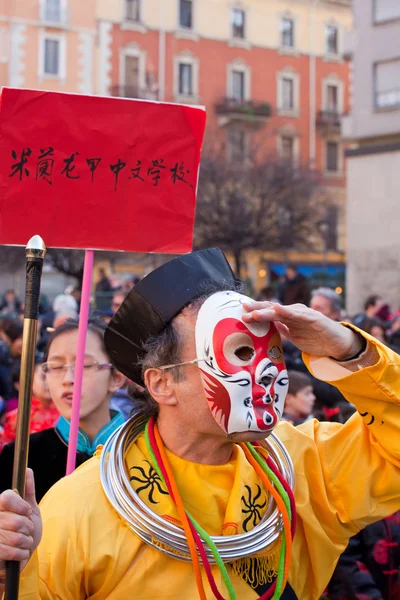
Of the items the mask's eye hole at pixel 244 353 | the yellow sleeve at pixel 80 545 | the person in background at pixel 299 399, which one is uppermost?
the mask's eye hole at pixel 244 353

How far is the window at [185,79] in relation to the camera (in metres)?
35.0

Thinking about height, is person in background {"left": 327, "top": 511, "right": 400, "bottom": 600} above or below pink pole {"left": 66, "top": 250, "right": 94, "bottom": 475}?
below

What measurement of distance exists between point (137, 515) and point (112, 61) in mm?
33556

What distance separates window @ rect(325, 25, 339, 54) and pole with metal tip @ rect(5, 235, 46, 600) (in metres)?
38.8

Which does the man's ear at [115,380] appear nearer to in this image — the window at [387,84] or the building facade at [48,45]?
the window at [387,84]

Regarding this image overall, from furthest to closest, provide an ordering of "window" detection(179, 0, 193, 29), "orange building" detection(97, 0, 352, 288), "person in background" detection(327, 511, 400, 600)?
"window" detection(179, 0, 193, 29) < "orange building" detection(97, 0, 352, 288) < "person in background" detection(327, 511, 400, 600)

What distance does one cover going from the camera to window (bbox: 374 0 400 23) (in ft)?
71.0

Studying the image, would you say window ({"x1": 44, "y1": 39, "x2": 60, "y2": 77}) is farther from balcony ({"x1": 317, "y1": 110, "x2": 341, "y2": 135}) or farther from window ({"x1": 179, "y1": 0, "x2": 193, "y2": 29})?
balcony ({"x1": 317, "y1": 110, "x2": 341, "y2": 135})

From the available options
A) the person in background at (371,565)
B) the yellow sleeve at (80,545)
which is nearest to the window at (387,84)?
the person in background at (371,565)

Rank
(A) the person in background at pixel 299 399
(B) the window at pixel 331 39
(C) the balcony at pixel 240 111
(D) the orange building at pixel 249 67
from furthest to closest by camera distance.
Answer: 1. (B) the window at pixel 331 39
2. (C) the balcony at pixel 240 111
3. (D) the orange building at pixel 249 67
4. (A) the person in background at pixel 299 399

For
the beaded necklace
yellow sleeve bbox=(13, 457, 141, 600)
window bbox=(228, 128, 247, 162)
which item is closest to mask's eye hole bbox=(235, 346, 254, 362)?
the beaded necklace

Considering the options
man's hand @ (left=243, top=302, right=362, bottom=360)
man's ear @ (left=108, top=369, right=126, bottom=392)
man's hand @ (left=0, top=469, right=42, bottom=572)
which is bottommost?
man's hand @ (left=0, top=469, right=42, bottom=572)

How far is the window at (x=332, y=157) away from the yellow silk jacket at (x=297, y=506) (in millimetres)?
36387

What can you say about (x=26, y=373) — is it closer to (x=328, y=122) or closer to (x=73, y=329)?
(x=73, y=329)
